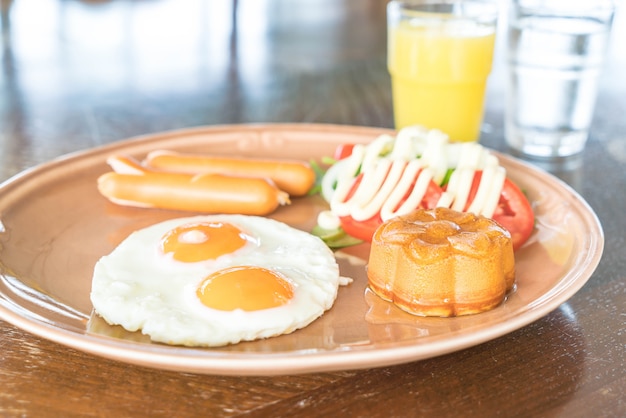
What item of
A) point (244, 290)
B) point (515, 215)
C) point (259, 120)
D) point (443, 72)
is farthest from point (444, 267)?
point (259, 120)

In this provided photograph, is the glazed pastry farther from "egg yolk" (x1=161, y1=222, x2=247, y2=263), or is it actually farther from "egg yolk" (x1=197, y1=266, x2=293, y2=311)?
"egg yolk" (x1=161, y1=222, x2=247, y2=263)

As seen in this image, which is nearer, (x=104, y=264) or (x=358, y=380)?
(x=358, y=380)

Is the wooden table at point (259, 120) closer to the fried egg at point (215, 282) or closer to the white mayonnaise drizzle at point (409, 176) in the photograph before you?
the fried egg at point (215, 282)

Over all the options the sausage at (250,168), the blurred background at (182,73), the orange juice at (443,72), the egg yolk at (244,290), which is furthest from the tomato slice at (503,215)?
the blurred background at (182,73)

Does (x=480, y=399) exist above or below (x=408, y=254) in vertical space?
Answer: below

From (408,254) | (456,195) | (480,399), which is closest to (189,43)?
(456,195)

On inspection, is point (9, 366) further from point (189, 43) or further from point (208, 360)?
point (189, 43)
